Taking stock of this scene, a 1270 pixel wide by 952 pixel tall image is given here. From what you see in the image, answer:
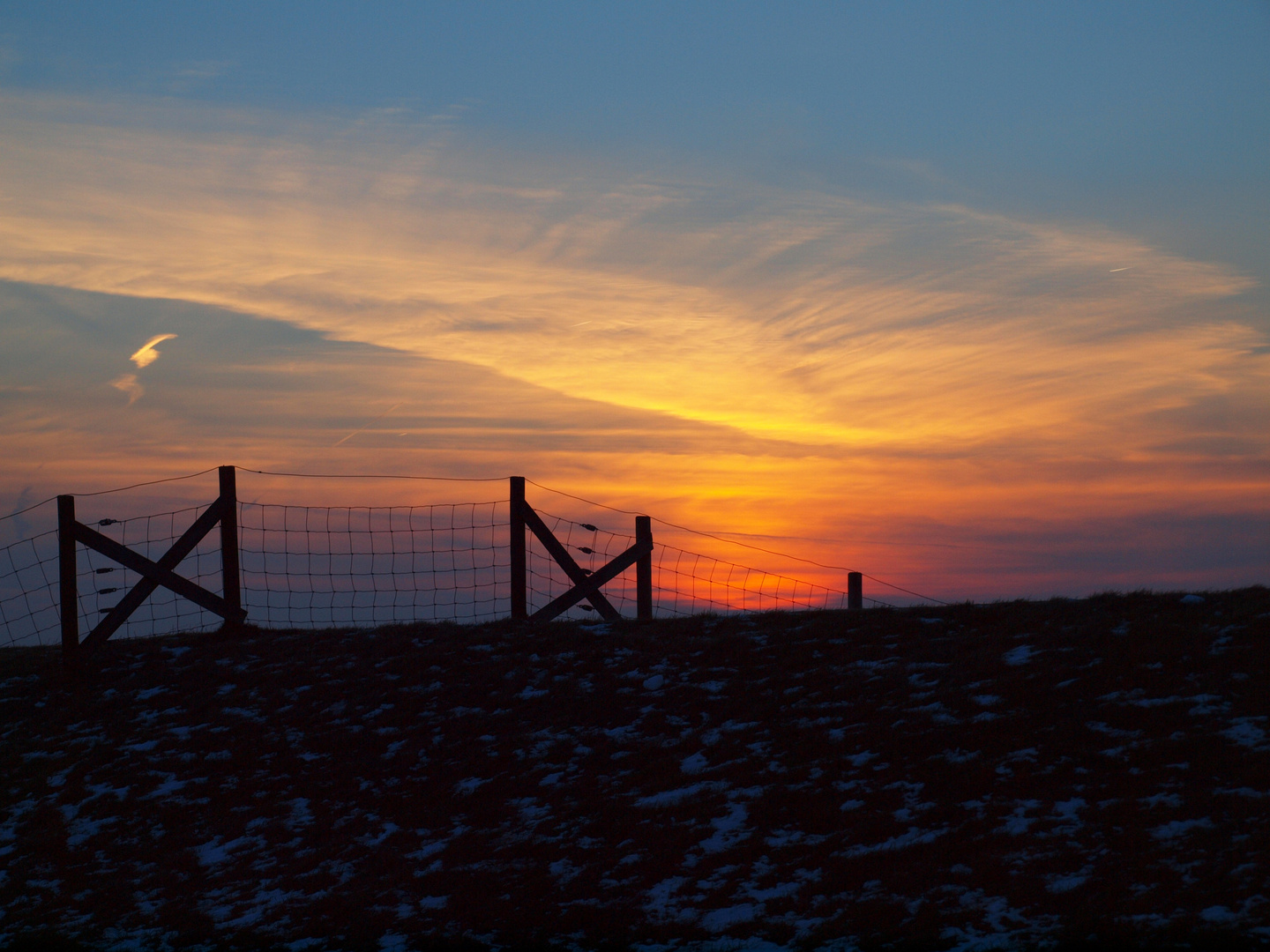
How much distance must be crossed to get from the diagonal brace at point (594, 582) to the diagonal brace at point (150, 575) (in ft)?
16.5

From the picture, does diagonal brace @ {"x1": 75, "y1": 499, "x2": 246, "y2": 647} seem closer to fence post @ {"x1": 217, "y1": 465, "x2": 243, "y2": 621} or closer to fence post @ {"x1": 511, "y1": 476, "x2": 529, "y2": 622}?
fence post @ {"x1": 217, "y1": 465, "x2": 243, "y2": 621}

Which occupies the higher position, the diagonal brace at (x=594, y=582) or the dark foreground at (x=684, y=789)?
the diagonal brace at (x=594, y=582)

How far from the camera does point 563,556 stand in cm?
1573

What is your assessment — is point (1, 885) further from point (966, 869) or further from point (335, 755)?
point (966, 869)

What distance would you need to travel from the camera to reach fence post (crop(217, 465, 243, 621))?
1569cm

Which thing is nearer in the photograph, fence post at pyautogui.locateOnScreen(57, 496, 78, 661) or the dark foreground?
the dark foreground

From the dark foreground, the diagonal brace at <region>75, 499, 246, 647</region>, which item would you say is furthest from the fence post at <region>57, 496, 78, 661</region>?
the dark foreground

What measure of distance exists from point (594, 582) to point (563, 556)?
644 millimetres

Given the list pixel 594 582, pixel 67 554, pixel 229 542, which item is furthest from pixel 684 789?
pixel 67 554

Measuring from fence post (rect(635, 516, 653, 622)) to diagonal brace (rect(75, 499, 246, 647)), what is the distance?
6.41 metres

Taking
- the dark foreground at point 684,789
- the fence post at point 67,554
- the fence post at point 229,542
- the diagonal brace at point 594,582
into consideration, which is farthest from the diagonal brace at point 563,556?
the fence post at point 67,554

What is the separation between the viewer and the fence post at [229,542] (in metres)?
15.7

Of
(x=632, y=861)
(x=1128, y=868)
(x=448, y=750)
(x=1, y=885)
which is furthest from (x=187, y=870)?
(x=1128, y=868)

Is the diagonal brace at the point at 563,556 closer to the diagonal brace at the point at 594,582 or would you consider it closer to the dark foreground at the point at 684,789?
the diagonal brace at the point at 594,582
